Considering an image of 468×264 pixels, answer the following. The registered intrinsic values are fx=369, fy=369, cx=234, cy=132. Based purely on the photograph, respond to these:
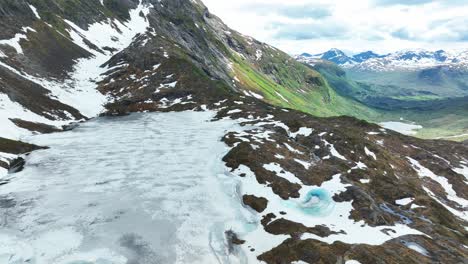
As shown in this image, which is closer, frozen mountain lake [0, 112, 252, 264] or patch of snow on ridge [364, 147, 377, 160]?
frozen mountain lake [0, 112, 252, 264]

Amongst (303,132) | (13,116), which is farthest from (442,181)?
(13,116)

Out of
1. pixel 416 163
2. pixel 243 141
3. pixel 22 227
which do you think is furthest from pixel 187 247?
pixel 416 163

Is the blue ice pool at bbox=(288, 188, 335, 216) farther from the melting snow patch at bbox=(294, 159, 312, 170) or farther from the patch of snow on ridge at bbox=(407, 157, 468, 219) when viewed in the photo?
the patch of snow on ridge at bbox=(407, 157, 468, 219)

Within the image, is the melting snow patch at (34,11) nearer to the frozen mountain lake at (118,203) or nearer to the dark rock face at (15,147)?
the frozen mountain lake at (118,203)

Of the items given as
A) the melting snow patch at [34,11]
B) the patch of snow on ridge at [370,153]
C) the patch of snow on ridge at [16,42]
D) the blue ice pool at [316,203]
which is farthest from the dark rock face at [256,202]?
the melting snow patch at [34,11]

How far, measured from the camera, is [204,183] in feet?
160

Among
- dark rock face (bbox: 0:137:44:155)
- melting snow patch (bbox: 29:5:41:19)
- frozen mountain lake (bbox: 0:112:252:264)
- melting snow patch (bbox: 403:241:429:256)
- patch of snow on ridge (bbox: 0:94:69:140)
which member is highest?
melting snow patch (bbox: 29:5:41:19)

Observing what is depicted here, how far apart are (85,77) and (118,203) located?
83.4m

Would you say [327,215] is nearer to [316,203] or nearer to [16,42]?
[316,203]

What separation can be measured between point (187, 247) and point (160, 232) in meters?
3.72

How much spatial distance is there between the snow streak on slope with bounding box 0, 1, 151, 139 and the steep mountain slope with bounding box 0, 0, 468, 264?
25.6 inches

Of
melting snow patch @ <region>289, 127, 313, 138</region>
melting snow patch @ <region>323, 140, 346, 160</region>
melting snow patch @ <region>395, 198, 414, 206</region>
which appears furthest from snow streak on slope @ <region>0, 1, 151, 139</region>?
melting snow patch @ <region>395, 198, 414, 206</region>

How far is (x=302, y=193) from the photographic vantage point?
49.1 meters

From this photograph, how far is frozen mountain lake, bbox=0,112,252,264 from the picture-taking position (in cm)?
3178
